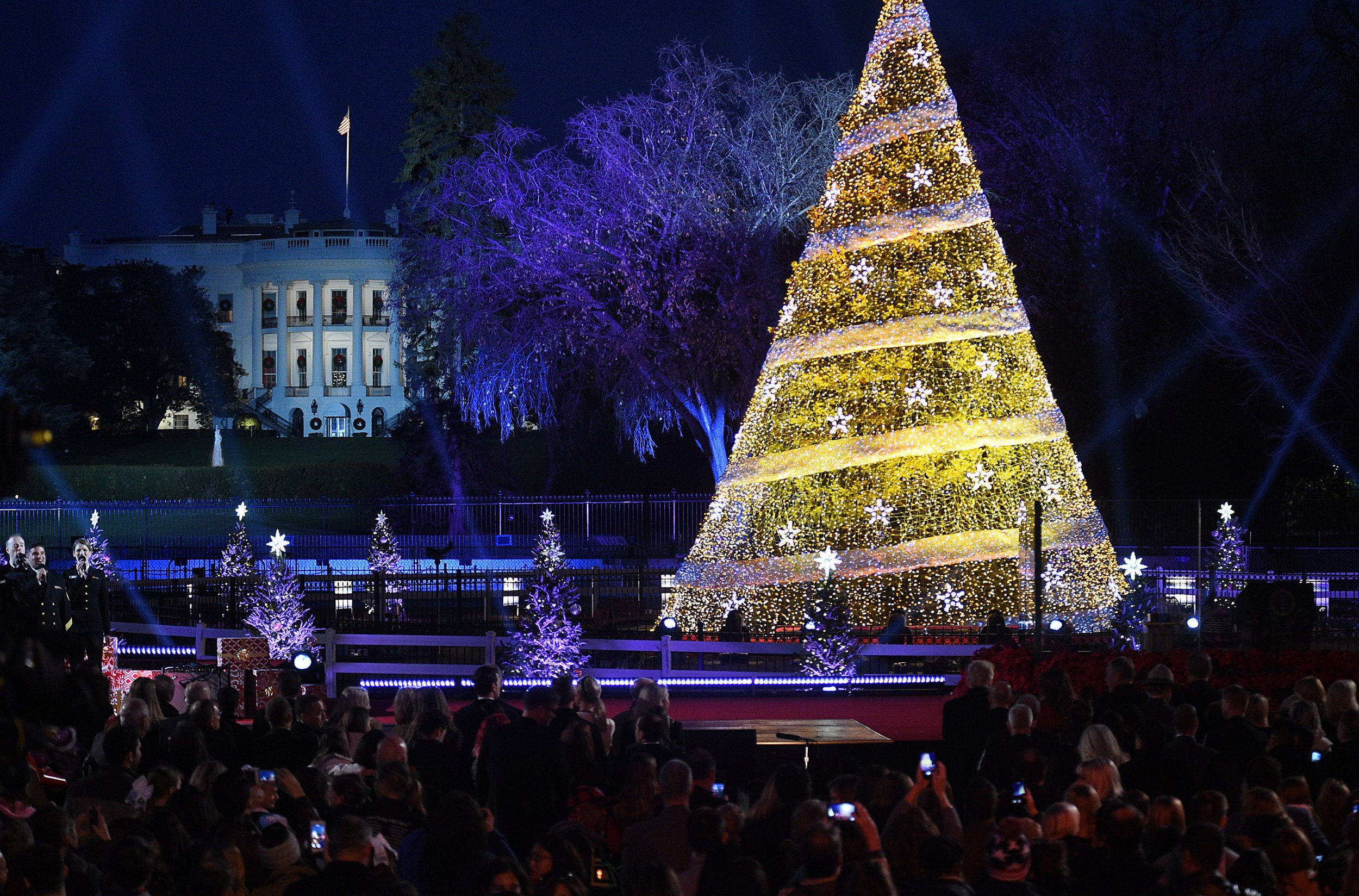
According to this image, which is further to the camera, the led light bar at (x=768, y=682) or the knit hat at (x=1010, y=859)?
the led light bar at (x=768, y=682)

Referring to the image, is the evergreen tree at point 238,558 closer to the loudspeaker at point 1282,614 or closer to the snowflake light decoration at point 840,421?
the snowflake light decoration at point 840,421

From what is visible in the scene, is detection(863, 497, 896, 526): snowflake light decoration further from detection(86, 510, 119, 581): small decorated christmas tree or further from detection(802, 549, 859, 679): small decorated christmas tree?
detection(86, 510, 119, 581): small decorated christmas tree

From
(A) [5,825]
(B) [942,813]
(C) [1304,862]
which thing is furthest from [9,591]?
(C) [1304,862]

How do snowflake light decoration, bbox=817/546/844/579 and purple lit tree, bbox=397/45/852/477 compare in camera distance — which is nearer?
snowflake light decoration, bbox=817/546/844/579

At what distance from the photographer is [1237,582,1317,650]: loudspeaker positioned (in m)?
15.5

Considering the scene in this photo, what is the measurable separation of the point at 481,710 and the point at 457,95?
41.8 m

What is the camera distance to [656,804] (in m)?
6.80

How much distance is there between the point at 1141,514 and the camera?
35.7 metres

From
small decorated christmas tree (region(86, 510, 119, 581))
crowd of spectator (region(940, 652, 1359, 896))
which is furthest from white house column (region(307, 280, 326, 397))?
crowd of spectator (region(940, 652, 1359, 896))

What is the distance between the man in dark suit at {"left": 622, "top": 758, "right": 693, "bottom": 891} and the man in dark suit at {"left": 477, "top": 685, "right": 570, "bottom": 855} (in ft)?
4.06

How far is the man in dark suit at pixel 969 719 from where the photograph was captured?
866cm

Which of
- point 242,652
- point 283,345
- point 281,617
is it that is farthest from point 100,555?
point 283,345

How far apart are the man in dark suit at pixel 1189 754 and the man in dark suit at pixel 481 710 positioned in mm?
3513

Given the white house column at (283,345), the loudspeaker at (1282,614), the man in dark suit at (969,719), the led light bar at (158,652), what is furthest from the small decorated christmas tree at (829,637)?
the white house column at (283,345)
